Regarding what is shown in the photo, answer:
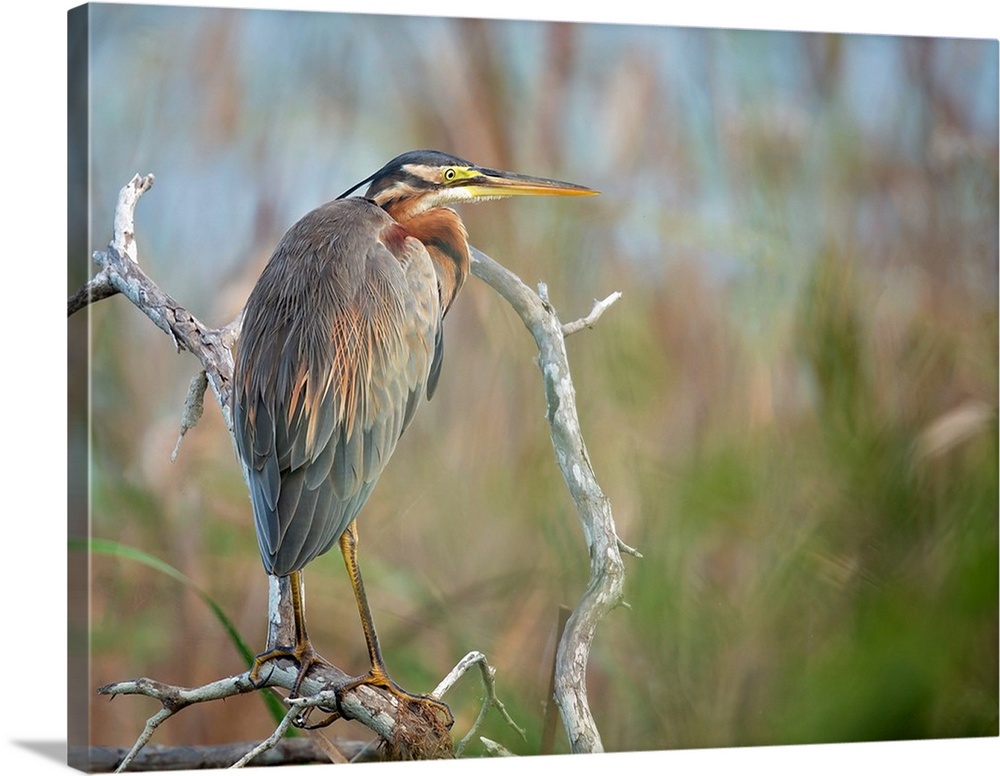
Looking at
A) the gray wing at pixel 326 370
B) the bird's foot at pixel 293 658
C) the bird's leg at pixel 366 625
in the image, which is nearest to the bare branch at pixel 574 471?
the gray wing at pixel 326 370

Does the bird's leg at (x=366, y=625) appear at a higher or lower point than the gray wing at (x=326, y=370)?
lower

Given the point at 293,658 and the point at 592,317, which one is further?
the point at 592,317

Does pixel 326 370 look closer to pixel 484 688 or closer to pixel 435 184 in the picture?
pixel 435 184

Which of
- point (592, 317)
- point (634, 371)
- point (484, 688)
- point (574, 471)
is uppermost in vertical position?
point (592, 317)

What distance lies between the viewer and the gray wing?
4.61 m

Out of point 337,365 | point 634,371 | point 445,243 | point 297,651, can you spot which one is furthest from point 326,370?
point 634,371

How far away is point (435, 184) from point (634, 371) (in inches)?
33.2

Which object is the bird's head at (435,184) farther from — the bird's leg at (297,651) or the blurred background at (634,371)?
the bird's leg at (297,651)

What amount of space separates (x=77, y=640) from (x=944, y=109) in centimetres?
320

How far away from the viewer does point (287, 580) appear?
4723mm

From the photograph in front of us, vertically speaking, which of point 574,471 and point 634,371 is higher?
point 634,371

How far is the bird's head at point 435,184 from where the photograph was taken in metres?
4.88

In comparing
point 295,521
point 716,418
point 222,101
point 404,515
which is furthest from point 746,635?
point 222,101

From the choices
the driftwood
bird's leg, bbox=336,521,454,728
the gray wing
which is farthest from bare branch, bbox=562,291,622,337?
bird's leg, bbox=336,521,454,728
